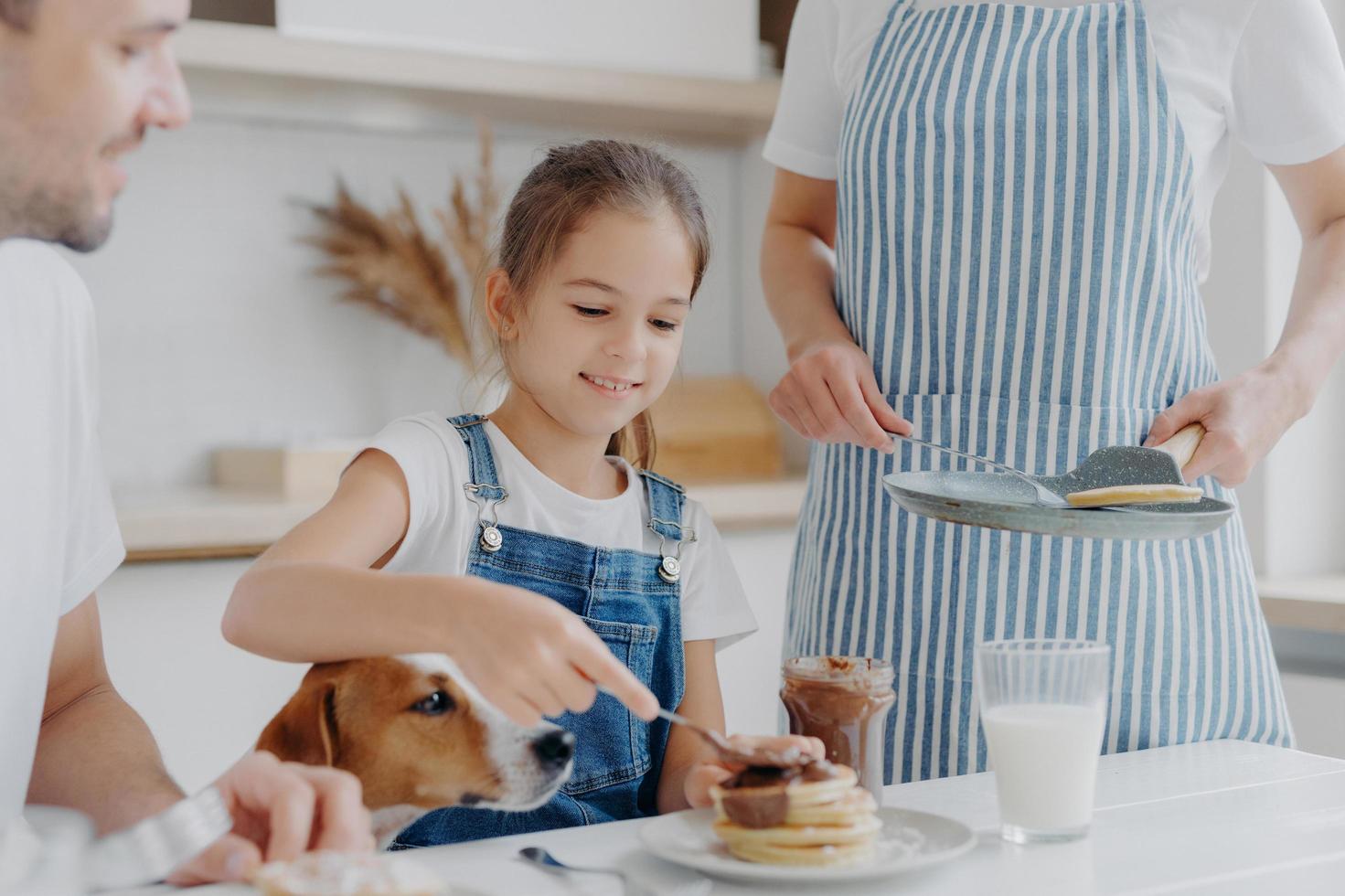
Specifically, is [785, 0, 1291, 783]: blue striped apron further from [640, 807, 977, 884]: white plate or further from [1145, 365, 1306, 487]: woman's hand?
[640, 807, 977, 884]: white plate

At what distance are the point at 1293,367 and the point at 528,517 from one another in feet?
2.09

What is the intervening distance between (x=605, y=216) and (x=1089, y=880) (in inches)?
26.0

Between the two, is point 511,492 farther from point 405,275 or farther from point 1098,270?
point 405,275

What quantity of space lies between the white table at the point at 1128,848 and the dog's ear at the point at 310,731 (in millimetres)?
85

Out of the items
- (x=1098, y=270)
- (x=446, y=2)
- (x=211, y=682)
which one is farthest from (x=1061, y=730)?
(x=446, y=2)

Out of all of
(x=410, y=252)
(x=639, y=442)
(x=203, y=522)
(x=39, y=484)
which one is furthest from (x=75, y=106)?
(x=410, y=252)

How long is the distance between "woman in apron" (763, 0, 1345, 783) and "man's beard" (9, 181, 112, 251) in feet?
2.09

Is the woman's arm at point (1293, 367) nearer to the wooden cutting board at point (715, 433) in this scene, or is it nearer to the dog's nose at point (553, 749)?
the dog's nose at point (553, 749)

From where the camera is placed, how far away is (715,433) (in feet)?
8.82

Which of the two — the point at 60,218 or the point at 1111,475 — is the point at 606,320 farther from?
the point at 60,218

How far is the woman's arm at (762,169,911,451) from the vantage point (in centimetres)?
119

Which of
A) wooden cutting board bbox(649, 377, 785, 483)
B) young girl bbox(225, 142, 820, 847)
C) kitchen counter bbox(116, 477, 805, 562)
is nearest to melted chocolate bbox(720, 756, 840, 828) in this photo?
young girl bbox(225, 142, 820, 847)

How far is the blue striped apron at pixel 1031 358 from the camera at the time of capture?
3.87ft

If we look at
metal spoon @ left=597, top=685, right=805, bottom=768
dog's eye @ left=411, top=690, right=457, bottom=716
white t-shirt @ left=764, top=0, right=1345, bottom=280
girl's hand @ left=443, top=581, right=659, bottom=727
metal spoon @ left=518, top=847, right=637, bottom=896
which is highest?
white t-shirt @ left=764, top=0, right=1345, bottom=280
